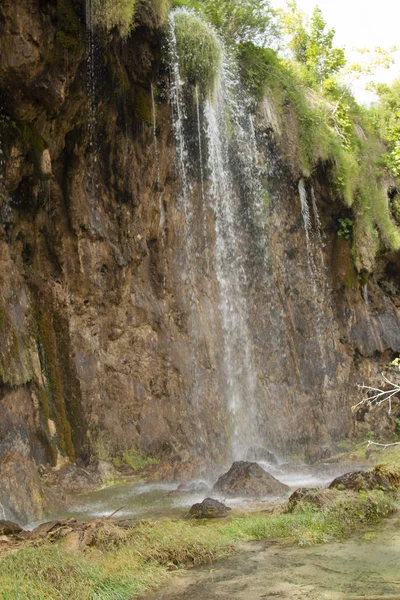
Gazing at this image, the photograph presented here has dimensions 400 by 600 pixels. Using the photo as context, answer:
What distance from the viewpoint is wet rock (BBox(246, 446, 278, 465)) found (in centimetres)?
1298

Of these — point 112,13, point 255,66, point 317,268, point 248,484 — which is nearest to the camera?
point 248,484

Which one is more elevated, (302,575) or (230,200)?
(230,200)

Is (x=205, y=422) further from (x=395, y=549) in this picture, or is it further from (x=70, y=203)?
(x=395, y=549)

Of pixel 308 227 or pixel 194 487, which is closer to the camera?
pixel 194 487

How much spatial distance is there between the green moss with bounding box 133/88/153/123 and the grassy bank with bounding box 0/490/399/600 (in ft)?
29.5

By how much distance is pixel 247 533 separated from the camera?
21.3 feet

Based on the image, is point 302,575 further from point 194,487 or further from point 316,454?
point 316,454

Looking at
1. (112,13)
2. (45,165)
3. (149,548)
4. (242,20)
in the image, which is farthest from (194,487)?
(242,20)

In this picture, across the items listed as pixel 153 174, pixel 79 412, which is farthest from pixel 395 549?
pixel 153 174

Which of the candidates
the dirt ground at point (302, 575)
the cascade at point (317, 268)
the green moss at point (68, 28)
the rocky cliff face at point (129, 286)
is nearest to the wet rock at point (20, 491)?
the rocky cliff face at point (129, 286)

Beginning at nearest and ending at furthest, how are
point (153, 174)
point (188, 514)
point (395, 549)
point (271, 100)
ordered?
point (395, 549)
point (188, 514)
point (153, 174)
point (271, 100)

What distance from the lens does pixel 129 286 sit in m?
13.9

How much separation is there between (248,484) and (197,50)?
926cm

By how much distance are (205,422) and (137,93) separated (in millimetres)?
6997
